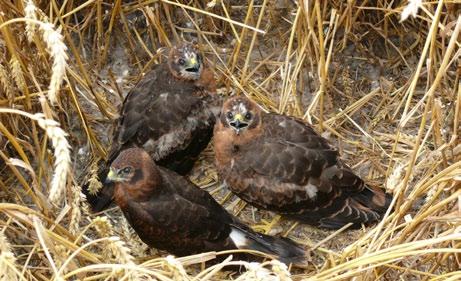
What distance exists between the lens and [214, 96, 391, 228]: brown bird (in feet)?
11.2

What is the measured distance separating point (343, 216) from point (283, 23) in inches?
53.0

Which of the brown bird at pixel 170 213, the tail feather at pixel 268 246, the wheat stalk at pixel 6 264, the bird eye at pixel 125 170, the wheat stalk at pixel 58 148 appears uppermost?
the wheat stalk at pixel 58 148

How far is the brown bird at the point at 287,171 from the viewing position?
342 centimetres

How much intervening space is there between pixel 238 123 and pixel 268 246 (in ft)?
1.93

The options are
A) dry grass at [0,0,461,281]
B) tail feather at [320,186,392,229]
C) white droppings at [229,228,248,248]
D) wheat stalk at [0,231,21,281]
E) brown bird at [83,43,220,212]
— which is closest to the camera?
wheat stalk at [0,231,21,281]

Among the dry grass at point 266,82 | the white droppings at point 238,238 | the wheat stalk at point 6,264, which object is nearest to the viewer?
the wheat stalk at point 6,264

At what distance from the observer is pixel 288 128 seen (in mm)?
3514

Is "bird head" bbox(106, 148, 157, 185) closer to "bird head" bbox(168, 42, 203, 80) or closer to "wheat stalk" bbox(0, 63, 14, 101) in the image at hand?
"wheat stalk" bbox(0, 63, 14, 101)

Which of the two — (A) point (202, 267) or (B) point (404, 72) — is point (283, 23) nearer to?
(B) point (404, 72)

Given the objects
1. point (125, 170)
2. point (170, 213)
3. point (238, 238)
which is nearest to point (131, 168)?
point (125, 170)

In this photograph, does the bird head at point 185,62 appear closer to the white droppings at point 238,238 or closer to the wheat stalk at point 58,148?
the white droppings at point 238,238

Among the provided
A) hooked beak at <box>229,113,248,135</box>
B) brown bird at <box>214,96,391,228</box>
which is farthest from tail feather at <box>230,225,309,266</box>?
hooked beak at <box>229,113,248,135</box>

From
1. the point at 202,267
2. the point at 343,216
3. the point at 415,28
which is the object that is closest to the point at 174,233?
the point at 202,267

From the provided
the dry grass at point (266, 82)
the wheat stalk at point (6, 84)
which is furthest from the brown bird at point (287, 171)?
the wheat stalk at point (6, 84)
